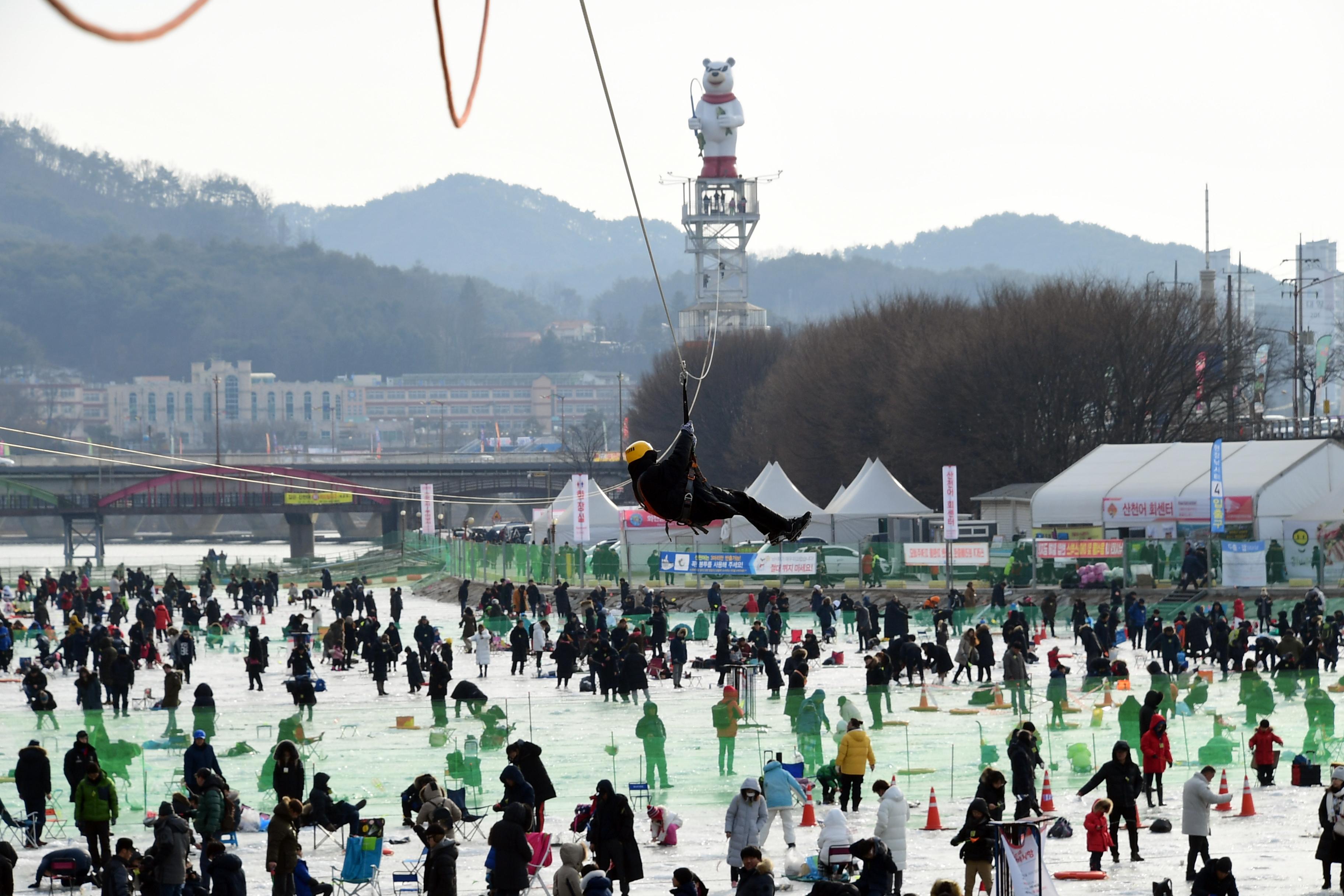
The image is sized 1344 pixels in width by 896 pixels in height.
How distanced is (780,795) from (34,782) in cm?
739

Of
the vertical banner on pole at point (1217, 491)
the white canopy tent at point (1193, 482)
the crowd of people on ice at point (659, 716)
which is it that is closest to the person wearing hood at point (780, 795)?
the crowd of people on ice at point (659, 716)

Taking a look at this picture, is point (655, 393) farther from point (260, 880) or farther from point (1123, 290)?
point (260, 880)

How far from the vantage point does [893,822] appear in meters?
15.6

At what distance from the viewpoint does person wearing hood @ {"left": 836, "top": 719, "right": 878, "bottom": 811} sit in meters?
19.6

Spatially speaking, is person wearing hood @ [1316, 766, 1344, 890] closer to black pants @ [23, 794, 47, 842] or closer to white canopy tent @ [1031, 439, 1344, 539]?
black pants @ [23, 794, 47, 842]

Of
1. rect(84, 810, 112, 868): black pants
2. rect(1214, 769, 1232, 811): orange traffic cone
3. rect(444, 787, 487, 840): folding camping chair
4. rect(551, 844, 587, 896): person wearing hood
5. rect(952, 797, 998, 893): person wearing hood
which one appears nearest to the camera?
rect(551, 844, 587, 896): person wearing hood

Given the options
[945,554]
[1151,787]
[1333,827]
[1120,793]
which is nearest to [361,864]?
[1120,793]

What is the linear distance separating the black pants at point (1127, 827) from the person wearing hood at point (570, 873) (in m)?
5.48

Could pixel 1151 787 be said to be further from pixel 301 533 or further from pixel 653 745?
pixel 301 533

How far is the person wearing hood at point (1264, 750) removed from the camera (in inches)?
798

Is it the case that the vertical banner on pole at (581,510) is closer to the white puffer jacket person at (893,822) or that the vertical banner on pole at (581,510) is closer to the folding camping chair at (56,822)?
the folding camping chair at (56,822)

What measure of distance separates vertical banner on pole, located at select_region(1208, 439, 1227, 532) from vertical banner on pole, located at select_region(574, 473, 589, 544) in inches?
666

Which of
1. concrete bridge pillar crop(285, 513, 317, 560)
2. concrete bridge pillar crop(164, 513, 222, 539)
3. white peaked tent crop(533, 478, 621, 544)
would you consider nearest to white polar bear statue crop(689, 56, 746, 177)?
concrete bridge pillar crop(285, 513, 317, 560)

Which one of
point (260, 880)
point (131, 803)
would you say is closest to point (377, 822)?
point (260, 880)
